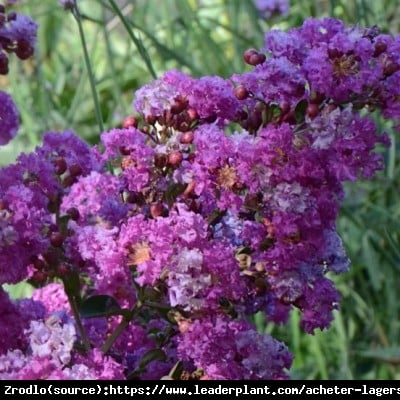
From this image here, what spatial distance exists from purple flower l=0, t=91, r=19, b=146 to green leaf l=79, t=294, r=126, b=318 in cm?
21

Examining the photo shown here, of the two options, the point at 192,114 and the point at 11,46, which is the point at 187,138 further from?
the point at 11,46

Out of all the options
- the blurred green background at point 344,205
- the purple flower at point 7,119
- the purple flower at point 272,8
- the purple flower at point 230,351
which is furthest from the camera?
the purple flower at point 272,8

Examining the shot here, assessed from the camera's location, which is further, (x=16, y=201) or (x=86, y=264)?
(x=86, y=264)

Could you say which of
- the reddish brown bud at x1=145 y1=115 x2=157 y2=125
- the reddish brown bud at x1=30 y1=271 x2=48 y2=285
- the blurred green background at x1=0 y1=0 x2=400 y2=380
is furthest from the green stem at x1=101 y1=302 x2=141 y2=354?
the blurred green background at x1=0 y1=0 x2=400 y2=380

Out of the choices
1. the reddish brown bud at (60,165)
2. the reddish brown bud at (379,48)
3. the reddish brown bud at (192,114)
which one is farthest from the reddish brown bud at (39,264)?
the reddish brown bud at (379,48)

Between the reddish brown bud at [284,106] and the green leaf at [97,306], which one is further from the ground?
the reddish brown bud at [284,106]

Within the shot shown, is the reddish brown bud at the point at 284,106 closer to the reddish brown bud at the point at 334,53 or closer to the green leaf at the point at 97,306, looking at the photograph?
the reddish brown bud at the point at 334,53

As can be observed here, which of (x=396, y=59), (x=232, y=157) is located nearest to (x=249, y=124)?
(x=232, y=157)

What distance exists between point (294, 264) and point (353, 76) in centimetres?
22

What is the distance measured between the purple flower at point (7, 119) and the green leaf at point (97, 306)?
21 centimetres

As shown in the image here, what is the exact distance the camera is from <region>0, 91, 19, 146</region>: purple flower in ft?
3.80

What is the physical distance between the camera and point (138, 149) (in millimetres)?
1107

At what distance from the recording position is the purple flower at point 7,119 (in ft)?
3.80
